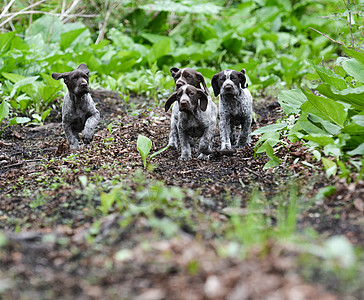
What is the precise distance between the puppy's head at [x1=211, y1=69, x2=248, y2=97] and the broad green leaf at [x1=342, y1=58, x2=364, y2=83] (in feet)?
4.31

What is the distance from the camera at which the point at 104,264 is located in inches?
103

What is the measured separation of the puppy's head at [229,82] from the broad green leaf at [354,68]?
51.7 inches

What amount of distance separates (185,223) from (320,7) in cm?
1588

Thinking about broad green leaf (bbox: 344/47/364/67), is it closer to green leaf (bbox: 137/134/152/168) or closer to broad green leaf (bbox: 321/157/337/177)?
broad green leaf (bbox: 321/157/337/177)

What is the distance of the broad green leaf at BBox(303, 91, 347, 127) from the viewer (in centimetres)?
437

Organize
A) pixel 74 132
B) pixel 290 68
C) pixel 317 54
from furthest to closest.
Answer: pixel 317 54, pixel 290 68, pixel 74 132

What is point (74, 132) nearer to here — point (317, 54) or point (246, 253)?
point (246, 253)

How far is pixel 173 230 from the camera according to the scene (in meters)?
2.70

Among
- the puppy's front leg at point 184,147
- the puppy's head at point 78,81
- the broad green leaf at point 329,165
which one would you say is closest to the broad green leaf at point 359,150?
the broad green leaf at point 329,165

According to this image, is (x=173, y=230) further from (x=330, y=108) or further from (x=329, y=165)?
(x=330, y=108)

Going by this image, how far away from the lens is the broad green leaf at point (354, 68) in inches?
189

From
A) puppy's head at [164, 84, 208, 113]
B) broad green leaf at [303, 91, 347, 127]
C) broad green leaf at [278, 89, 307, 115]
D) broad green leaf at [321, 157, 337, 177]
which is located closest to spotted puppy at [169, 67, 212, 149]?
puppy's head at [164, 84, 208, 113]

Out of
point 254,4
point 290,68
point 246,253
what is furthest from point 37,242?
point 254,4

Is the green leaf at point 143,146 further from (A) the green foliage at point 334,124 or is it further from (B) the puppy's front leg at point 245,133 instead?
(B) the puppy's front leg at point 245,133
